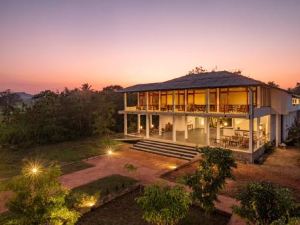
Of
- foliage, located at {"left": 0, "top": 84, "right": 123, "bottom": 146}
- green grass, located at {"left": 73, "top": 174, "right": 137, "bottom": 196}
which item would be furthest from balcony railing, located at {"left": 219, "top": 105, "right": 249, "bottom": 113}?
foliage, located at {"left": 0, "top": 84, "right": 123, "bottom": 146}

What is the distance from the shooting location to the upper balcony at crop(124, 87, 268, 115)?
1783 cm

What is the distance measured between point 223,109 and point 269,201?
13.8m

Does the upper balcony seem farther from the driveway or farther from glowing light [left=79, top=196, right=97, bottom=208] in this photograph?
glowing light [left=79, top=196, right=97, bottom=208]

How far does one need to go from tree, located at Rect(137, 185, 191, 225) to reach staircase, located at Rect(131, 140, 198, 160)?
1079 cm

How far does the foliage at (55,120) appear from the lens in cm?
2469

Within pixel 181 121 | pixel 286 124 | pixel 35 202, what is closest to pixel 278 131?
pixel 286 124

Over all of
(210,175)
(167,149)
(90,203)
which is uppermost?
(210,175)

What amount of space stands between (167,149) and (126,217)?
10.6 meters

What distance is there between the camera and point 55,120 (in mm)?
26156

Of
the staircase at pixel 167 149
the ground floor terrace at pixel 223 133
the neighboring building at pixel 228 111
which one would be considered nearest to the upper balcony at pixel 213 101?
the neighboring building at pixel 228 111

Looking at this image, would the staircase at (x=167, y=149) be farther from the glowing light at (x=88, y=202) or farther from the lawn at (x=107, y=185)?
the glowing light at (x=88, y=202)

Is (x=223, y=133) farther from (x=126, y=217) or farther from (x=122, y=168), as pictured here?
(x=126, y=217)

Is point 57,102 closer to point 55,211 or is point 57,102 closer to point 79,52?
point 79,52

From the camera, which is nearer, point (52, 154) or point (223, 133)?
point (52, 154)
